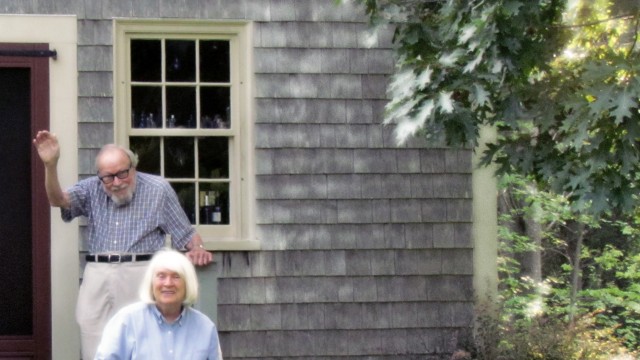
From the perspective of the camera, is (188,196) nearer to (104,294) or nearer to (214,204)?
(214,204)

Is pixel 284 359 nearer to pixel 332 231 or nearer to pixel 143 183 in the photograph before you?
pixel 332 231

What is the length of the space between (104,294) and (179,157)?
158 centimetres

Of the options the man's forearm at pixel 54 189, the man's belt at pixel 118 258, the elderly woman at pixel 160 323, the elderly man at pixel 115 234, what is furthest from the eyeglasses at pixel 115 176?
the elderly woman at pixel 160 323

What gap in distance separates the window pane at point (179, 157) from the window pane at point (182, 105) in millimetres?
111

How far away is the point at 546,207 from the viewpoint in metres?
14.7

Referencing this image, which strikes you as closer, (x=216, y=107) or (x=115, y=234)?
(x=115, y=234)

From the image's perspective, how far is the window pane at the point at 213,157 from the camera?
709cm

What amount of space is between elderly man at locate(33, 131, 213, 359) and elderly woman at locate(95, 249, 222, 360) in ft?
4.56

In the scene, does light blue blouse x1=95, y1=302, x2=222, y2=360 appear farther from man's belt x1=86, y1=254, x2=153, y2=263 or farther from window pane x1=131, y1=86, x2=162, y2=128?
window pane x1=131, y1=86, x2=162, y2=128

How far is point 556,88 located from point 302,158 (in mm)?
1885

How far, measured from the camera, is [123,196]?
5680mm

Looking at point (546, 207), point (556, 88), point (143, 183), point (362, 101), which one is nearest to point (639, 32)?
point (556, 88)

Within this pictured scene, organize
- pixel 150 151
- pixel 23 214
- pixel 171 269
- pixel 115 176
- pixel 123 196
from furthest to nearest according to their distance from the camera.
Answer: pixel 150 151 < pixel 23 214 < pixel 123 196 < pixel 115 176 < pixel 171 269

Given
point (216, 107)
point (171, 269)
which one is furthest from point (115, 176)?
point (216, 107)
